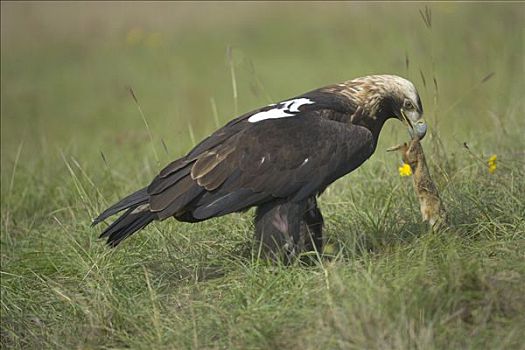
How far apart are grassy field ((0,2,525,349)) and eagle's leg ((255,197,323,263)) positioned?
0.35 ft

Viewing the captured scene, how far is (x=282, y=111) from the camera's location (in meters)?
4.71

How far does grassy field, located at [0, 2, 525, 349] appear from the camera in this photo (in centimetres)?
371

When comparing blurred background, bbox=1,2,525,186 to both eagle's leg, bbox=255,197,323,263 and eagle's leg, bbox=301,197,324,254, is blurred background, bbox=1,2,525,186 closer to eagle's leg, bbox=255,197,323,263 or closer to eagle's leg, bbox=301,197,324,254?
eagle's leg, bbox=301,197,324,254

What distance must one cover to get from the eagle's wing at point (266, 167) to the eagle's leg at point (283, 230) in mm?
70

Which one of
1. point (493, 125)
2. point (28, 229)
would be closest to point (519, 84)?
point (493, 125)

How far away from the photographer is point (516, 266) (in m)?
3.90

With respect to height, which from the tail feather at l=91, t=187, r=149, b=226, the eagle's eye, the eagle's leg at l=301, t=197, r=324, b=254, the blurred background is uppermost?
the eagle's eye

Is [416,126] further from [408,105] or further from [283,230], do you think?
[283,230]

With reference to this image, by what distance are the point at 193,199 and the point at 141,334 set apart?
76 centimetres

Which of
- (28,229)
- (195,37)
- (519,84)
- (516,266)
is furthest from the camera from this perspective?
(195,37)

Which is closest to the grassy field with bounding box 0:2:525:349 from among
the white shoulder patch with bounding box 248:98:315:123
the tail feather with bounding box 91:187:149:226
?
the tail feather with bounding box 91:187:149:226

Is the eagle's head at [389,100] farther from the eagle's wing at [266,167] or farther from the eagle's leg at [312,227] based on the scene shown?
the eagle's leg at [312,227]

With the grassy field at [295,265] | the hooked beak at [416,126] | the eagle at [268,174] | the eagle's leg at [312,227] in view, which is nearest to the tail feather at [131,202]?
the eagle at [268,174]

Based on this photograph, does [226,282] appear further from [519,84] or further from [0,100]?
[0,100]
